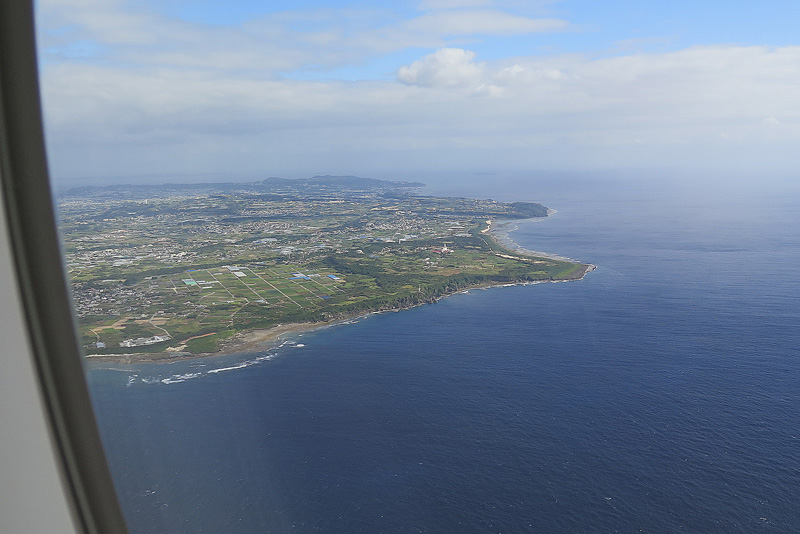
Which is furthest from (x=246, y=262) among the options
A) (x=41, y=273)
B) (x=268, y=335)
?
(x=41, y=273)

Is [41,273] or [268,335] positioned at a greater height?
[41,273]

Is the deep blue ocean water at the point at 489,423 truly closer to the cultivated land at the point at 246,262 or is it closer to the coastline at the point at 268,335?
the coastline at the point at 268,335

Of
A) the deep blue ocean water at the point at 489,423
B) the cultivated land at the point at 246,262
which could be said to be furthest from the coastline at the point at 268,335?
the deep blue ocean water at the point at 489,423

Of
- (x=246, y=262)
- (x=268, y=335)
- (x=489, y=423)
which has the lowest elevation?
(x=489, y=423)

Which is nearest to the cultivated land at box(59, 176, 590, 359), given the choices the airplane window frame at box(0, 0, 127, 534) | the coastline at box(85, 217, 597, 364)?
the coastline at box(85, 217, 597, 364)

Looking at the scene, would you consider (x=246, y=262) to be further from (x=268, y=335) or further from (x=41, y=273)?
(x=41, y=273)

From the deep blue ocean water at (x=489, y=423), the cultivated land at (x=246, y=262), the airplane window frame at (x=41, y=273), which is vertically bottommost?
the deep blue ocean water at (x=489, y=423)
